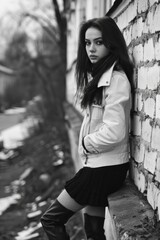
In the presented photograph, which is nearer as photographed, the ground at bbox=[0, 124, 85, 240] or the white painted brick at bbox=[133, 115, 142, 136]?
the white painted brick at bbox=[133, 115, 142, 136]

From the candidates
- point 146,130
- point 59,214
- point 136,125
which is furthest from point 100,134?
point 59,214

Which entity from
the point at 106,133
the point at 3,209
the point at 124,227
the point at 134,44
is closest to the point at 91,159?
the point at 106,133

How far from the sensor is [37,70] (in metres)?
13.0

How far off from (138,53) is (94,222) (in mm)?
1189

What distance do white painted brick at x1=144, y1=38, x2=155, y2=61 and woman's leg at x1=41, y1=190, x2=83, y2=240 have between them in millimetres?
1026

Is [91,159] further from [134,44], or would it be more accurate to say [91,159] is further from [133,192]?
[134,44]

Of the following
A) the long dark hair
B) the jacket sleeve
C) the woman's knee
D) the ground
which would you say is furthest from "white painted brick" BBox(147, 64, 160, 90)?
the ground

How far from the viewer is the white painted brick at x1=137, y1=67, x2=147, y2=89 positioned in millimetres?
2604

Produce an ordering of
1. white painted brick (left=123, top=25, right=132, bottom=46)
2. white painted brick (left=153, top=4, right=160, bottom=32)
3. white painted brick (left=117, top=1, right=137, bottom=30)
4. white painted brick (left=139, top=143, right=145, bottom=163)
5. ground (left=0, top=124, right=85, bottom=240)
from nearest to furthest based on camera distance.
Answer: white painted brick (left=153, top=4, right=160, bottom=32)
white painted brick (left=139, top=143, right=145, bottom=163)
white painted brick (left=117, top=1, right=137, bottom=30)
white painted brick (left=123, top=25, right=132, bottom=46)
ground (left=0, top=124, right=85, bottom=240)

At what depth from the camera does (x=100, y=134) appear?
8.49 feet

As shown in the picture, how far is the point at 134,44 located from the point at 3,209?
13.6ft

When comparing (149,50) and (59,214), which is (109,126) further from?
(59,214)

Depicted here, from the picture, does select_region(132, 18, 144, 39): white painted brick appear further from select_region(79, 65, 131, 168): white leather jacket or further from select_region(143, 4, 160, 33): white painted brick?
select_region(79, 65, 131, 168): white leather jacket

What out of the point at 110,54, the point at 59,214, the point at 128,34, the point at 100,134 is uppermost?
the point at 128,34
